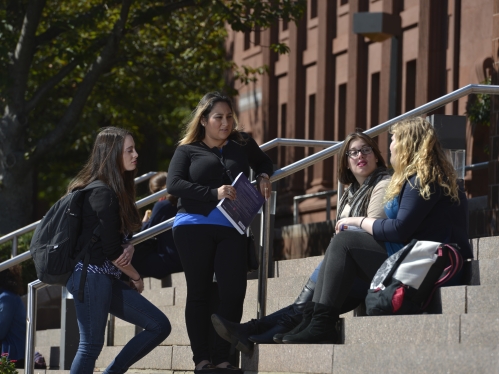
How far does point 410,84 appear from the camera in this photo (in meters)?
19.2

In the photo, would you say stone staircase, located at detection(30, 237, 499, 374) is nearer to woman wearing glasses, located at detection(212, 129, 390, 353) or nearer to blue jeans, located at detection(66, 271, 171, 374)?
woman wearing glasses, located at detection(212, 129, 390, 353)

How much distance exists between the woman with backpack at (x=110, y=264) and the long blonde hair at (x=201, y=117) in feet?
2.08

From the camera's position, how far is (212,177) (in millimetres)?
7336

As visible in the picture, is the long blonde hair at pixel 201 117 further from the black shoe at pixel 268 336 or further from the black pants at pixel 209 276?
the black shoe at pixel 268 336

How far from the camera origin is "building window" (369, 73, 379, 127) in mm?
20578

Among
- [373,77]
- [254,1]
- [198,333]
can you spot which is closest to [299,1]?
[254,1]

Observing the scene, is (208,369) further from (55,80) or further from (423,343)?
(55,80)

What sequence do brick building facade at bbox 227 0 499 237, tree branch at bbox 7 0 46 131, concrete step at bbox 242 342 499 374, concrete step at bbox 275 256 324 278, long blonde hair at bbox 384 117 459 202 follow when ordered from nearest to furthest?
concrete step at bbox 242 342 499 374 → long blonde hair at bbox 384 117 459 202 → concrete step at bbox 275 256 324 278 → tree branch at bbox 7 0 46 131 → brick building facade at bbox 227 0 499 237

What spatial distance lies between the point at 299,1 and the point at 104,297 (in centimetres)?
1097

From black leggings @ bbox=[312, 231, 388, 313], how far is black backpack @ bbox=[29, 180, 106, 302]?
1.31m

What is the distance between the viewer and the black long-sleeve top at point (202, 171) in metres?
7.17

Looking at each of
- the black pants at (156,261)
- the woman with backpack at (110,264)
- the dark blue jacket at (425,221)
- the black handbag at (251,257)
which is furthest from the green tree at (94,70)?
the dark blue jacket at (425,221)

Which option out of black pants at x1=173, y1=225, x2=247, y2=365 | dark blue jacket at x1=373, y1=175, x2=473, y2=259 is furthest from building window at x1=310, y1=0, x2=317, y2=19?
dark blue jacket at x1=373, y1=175, x2=473, y2=259

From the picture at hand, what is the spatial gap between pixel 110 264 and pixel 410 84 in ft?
42.9
